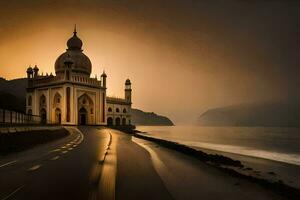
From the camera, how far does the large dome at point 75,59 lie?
89131mm

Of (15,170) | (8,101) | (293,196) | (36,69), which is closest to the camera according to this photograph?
(293,196)

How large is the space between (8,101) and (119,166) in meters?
124

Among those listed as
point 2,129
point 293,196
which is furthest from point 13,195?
point 2,129

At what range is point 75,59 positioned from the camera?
296ft

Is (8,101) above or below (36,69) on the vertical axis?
below

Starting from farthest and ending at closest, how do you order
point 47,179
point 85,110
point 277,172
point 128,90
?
point 128,90 → point 85,110 → point 277,172 → point 47,179

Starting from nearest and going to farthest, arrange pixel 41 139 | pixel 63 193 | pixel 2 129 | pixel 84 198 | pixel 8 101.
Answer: pixel 84 198, pixel 63 193, pixel 2 129, pixel 41 139, pixel 8 101

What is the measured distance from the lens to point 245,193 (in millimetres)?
11867

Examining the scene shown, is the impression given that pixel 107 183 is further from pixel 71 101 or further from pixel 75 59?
pixel 75 59

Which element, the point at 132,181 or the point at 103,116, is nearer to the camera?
the point at 132,181

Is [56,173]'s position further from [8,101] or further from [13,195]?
[8,101]

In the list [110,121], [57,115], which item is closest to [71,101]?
[57,115]

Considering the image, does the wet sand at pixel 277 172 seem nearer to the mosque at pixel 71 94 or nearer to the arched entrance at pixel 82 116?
the mosque at pixel 71 94

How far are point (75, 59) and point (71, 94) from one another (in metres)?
15.6
